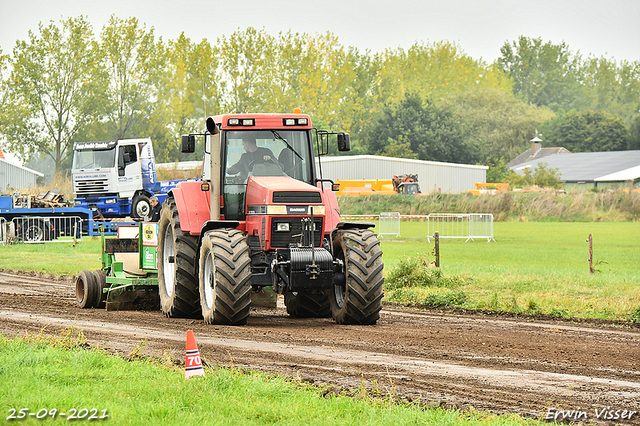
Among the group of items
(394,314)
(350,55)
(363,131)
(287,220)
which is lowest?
(394,314)

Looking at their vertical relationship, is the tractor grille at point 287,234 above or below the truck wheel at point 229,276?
above

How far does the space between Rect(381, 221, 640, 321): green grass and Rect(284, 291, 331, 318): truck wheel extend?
3.22 meters

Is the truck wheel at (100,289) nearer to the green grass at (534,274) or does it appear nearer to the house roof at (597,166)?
the green grass at (534,274)

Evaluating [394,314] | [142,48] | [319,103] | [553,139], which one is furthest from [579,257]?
[553,139]

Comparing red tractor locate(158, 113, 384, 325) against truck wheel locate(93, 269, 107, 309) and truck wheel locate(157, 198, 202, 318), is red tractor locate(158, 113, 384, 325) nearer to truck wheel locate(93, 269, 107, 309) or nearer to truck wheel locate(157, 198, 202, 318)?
truck wheel locate(157, 198, 202, 318)

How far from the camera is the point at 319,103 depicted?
69.8m

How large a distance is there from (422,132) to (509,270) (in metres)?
57.6

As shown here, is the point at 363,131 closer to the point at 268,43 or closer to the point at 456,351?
the point at 268,43

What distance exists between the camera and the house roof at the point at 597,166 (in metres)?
74.4

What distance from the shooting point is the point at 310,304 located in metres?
12.9

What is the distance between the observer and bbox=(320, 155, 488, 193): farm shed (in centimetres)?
6041

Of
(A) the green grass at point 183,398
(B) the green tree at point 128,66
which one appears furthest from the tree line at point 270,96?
(A) the green grass at point 183,398

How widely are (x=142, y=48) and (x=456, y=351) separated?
155 feet

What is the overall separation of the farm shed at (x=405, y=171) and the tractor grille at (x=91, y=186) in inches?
994
